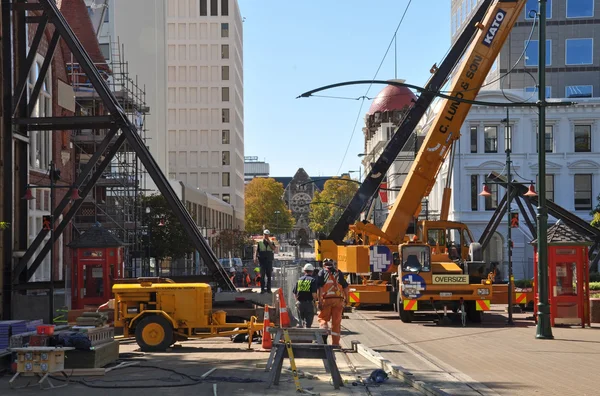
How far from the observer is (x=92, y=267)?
28.0m

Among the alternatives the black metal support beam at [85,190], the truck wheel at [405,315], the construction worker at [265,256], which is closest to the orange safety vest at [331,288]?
the construction worker at [265,256]

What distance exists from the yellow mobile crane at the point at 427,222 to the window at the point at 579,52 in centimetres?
3661

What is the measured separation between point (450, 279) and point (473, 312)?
1.27 metres

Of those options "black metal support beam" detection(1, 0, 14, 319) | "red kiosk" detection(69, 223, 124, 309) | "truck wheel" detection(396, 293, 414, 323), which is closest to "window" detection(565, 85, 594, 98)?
"truck wheel" detection(396, 293, 414, 323)

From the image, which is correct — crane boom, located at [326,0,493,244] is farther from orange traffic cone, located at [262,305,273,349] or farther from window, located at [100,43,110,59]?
window, located at [100,43,110,59]

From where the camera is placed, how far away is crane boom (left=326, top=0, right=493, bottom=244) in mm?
29469

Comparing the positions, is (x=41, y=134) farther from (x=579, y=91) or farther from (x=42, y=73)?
(x=579, y=91)

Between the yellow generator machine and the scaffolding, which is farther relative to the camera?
the scaffolding

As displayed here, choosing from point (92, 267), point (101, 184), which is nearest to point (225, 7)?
point (101, 184)

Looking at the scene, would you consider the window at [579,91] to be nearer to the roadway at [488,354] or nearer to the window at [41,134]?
the roadway at [488,354]

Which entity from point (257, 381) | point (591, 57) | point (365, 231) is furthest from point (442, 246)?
point (591, 57)

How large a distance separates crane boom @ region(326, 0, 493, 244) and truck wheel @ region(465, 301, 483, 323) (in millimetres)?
5630

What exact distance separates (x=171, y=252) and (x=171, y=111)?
5555cm

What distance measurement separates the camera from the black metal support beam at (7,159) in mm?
22781
